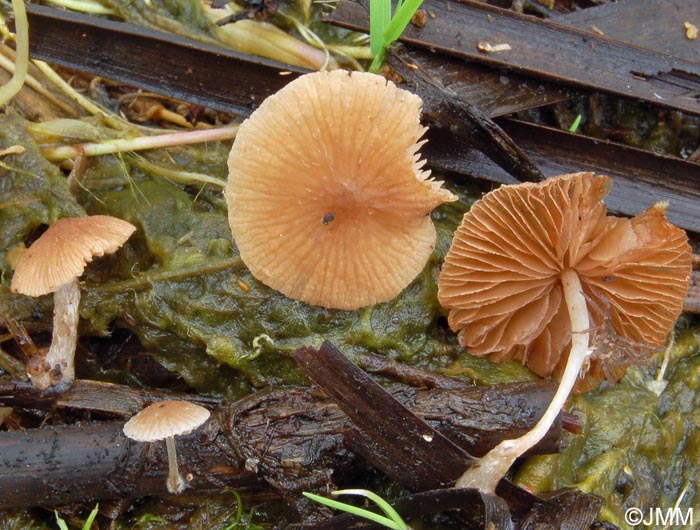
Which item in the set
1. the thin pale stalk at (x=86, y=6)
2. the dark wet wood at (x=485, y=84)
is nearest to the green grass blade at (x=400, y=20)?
the dark wet wood at (x=485, y=84)

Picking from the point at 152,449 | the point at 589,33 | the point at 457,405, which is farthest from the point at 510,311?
the point at 152,449

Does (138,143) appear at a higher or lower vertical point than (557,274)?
higher

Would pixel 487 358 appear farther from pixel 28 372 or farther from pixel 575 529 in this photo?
pixel 28 372

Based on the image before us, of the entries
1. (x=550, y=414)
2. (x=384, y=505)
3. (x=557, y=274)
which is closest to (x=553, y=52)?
(x=557, y=274)

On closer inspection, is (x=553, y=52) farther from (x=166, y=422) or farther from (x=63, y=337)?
(x=63, y=337)

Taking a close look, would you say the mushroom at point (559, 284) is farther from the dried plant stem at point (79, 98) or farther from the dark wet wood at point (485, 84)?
the dried plant stem at point (79, 98)

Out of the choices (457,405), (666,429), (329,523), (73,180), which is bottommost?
(329,523)

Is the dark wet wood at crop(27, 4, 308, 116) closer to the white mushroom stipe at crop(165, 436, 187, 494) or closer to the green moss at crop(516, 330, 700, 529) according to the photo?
the white mushroom stipe at crop(165, 436, 187, 494)
